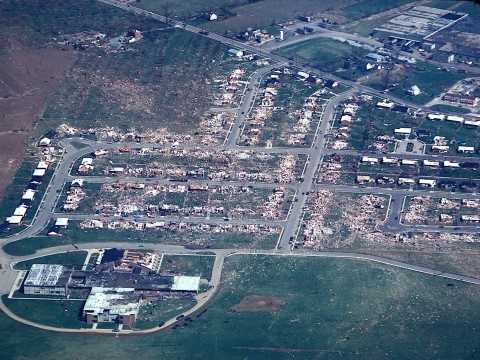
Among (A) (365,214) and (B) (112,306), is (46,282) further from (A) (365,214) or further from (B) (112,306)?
(A) (365,214)

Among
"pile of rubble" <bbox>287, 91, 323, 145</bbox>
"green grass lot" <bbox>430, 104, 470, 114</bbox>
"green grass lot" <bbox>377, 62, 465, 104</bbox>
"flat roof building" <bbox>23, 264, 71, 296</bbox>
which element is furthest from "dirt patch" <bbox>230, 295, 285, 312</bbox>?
"green grass lot" <bbox>377, 62, 465, 104</bbox>

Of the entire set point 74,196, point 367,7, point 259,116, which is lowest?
point 259,116

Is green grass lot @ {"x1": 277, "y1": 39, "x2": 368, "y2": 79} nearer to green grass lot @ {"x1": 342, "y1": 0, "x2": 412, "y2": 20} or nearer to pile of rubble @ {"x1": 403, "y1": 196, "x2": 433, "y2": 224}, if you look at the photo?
green grass lot @ {"x1": 342, "y1": 0, "x2": 412, "y2": 20}

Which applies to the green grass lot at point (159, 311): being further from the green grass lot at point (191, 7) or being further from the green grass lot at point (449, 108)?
the green grass lot at point (191, 7)

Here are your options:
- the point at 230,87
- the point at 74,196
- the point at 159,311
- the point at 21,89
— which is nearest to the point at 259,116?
the point at 230,87

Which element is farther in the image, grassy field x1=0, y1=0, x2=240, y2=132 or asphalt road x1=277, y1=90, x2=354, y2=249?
grassy field x1=0, y1=0, x2=240, y2=132
